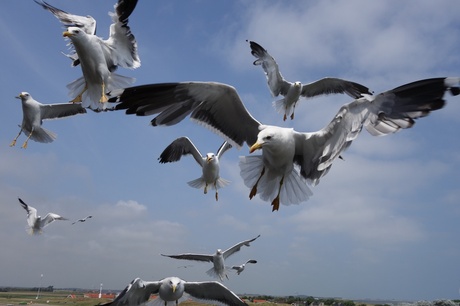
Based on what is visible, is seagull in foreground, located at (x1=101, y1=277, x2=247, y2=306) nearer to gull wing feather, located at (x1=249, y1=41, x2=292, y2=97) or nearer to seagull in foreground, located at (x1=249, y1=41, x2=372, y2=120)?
seagull in foreground, located at (x1=249, y1=41, x2=372, y2=120)

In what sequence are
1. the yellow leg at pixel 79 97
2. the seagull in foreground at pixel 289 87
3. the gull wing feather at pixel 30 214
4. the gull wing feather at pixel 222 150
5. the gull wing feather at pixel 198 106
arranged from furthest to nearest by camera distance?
the gull wing feather at pixel 30 214
the gull wing feather at pixel 222 150
the seagull in foreground at pixel 289 87
the yellow leg at pixel 79 97
the gull wing feather at pixel 198 106

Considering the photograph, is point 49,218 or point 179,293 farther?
point 49,218

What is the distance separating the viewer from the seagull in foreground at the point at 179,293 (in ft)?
31.7

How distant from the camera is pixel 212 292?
33.9 ft

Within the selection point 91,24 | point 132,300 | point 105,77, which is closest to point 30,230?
point 132,300

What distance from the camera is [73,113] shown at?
11.4 m

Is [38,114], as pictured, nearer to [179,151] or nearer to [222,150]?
[179,151]

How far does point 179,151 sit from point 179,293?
4.35 m

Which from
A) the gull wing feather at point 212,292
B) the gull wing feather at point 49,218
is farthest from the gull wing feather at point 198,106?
the gull wing feather at point 49,218

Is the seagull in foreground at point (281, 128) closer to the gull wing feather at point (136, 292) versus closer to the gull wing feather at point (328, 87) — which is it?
the gull wing feather at point (136, 292)

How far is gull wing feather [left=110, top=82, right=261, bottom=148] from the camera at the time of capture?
4.31 m

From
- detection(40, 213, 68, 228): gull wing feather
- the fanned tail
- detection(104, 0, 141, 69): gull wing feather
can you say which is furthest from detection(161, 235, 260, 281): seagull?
the fanned tail

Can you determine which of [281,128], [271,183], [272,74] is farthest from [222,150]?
[281,128]

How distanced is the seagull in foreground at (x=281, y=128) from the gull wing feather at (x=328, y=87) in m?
7.32
